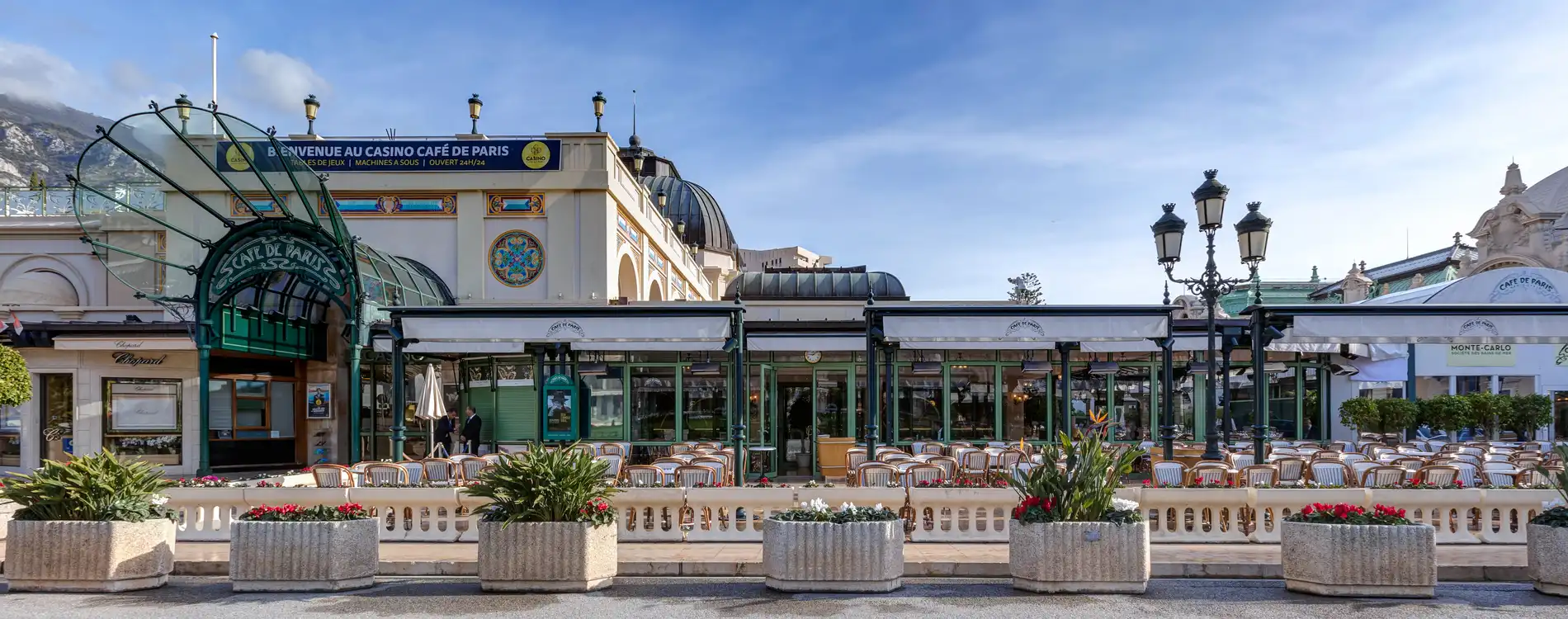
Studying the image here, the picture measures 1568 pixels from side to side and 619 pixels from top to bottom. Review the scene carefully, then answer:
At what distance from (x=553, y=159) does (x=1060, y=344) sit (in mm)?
12325

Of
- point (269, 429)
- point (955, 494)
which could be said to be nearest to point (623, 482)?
point (955, 494)

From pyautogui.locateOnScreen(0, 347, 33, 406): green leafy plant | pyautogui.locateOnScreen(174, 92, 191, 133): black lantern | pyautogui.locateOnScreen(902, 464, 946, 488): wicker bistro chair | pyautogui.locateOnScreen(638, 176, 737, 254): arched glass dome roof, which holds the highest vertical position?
pyautogui.locateOnScreen(638, 176, 737, 254): arched glass dome roof

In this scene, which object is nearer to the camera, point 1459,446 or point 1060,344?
point 1459,446

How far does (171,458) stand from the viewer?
787 inches

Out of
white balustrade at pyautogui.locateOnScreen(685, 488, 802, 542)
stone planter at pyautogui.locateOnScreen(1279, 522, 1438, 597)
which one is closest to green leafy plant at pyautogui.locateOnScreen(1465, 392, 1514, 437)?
stone planter at pyautogui.locateOnScreen(1279, 522, 1438, 597)

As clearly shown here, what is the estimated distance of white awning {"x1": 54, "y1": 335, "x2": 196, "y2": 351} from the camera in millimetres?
19047

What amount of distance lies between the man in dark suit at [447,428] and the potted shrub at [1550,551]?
16.8 meters

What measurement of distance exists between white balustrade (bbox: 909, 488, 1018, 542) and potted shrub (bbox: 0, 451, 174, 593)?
691 cm

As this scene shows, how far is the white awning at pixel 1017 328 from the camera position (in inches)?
563

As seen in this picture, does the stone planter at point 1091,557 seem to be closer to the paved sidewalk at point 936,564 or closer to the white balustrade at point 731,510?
the paved sidewalk at point 936,564

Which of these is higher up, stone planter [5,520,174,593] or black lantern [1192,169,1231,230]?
black lantern [1192,169,1231,230]

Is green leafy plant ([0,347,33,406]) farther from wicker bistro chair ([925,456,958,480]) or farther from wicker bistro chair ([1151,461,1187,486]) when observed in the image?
wicker bistro chair ([1151,461,1187,486])

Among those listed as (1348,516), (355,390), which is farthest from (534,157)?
(1348,516)

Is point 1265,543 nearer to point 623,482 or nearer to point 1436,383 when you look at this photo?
point 623,482
